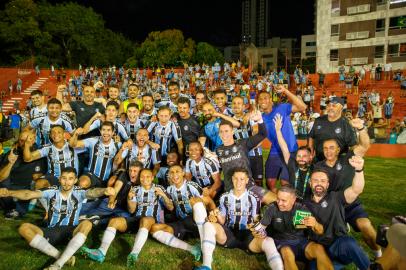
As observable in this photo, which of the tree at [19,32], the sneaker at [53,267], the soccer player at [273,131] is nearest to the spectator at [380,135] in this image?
the soccer player at [273,131]

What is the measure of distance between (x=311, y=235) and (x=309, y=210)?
0.30 m

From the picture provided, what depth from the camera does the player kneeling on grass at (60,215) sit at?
14.9 ft

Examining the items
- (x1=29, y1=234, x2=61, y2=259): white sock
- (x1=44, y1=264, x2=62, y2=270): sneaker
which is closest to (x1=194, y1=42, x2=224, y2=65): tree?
(x1=29, y1=234, x2=61, y2=259): white sock

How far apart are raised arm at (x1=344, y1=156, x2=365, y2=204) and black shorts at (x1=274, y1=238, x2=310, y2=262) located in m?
0.78

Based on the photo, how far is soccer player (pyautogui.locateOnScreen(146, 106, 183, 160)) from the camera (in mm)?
6504

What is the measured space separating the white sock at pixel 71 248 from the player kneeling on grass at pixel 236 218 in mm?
1590

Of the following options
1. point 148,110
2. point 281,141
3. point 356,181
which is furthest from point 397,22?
point 356,181

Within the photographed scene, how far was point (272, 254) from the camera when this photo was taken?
4.17m

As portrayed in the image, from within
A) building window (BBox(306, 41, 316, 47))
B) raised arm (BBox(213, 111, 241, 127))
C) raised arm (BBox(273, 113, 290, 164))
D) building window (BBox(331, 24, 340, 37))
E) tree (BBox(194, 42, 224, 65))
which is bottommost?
raised arm (BBox(273, 113, 290, 164))

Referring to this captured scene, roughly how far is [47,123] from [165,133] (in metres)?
2.29

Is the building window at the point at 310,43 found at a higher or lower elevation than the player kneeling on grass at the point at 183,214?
higher

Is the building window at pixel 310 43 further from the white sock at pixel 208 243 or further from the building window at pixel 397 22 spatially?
the white sock at pixel 208 243

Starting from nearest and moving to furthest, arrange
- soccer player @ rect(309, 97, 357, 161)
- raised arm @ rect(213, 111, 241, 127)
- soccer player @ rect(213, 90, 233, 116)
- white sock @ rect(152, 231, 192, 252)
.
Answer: white sock @ rect(152, 231, 192, 252) < soccer player @ rect(309, 97, 357, 161) < raised arm @ rect(213, 111, 241, 127) < soccer player @ rect(213, 90, 233, 116)

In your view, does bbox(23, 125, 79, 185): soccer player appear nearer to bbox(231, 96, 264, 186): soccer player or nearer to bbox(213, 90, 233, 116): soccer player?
bbox(213, 90, 233, 116): soccer player
